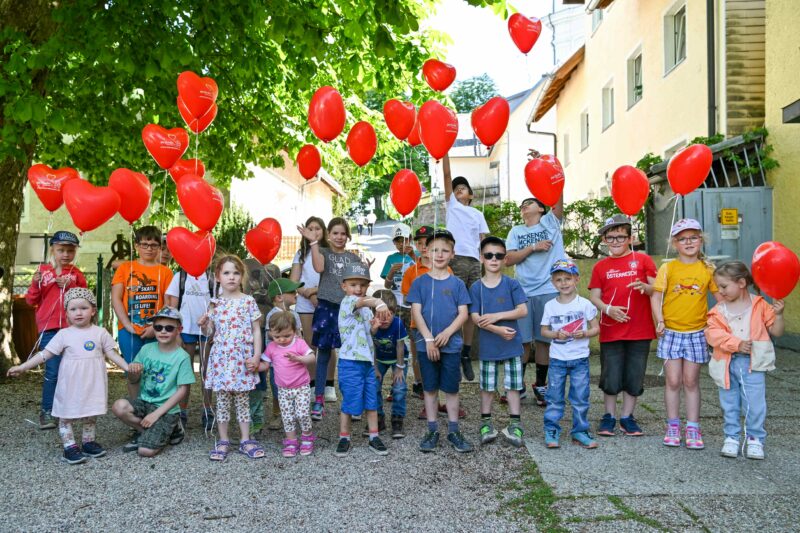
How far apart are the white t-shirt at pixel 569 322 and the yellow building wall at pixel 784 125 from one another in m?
5.12

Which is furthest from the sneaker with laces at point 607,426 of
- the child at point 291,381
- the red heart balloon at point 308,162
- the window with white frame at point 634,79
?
the window with white frame at point 634,79

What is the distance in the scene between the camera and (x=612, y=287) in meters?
5.04

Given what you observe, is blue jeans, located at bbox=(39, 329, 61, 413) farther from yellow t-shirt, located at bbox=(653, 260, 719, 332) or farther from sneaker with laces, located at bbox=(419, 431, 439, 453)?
yellow t-shirt, located at bbox=(653, 260, 719, 332)

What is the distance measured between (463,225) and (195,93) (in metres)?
2.52

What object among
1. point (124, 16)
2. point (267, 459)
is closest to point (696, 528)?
point (267, 459)

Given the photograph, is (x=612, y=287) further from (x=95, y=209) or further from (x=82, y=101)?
(x=82, y=101)

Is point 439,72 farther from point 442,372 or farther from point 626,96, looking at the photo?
point 626,96

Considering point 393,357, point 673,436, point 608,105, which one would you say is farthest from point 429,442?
point 608,105

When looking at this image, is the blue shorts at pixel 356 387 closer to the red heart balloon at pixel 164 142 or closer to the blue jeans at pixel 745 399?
the red heart balloon at pixel 164 142

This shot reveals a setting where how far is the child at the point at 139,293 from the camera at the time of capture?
5230mm

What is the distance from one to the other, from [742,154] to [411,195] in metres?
5.77

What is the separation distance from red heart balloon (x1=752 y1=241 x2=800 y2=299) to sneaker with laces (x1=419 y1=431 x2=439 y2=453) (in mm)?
2442

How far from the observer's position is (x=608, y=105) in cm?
1727

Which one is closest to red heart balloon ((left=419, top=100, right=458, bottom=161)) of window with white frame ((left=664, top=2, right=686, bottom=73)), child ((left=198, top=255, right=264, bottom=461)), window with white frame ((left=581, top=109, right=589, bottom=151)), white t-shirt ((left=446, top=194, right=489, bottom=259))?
white t-shirt ((left=446, top=194, right=489, bottom=259))
